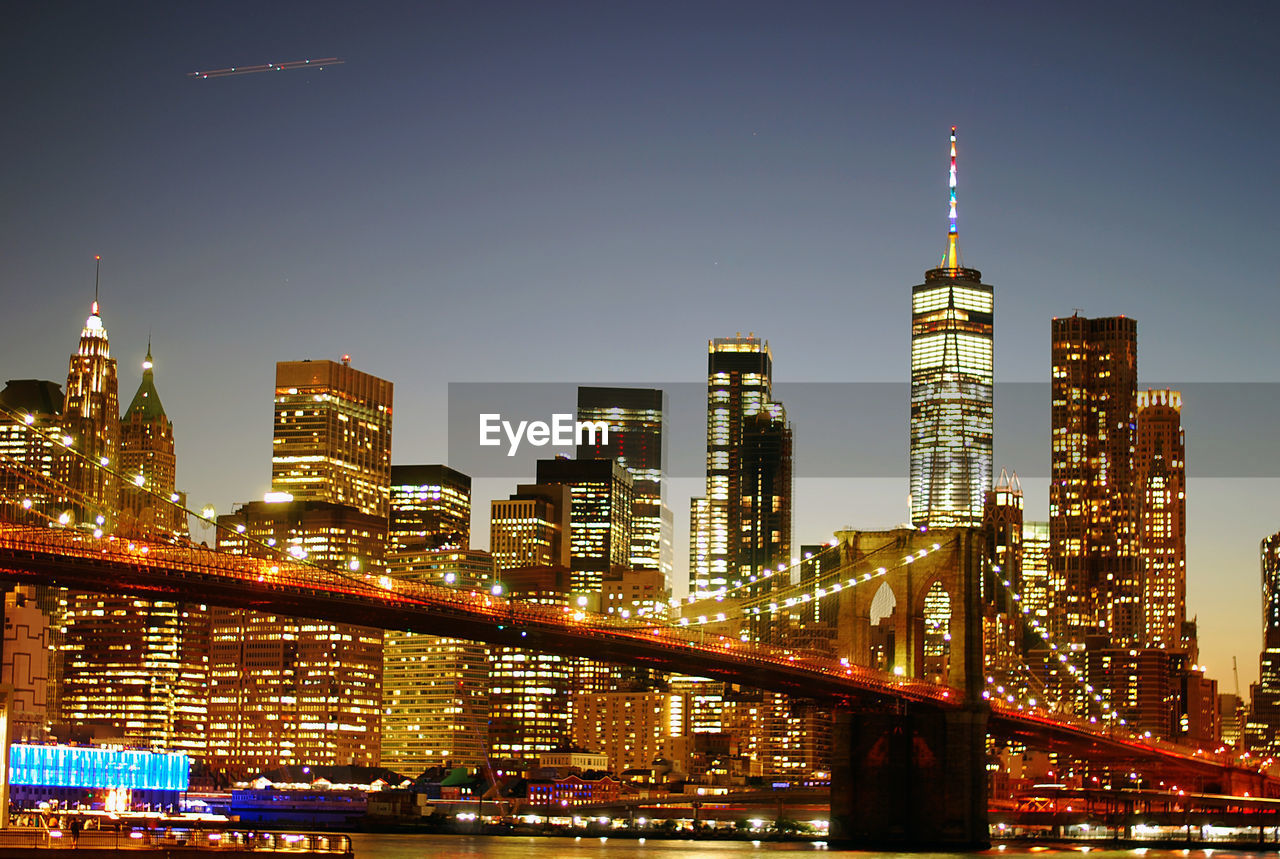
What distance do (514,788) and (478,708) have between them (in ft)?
197

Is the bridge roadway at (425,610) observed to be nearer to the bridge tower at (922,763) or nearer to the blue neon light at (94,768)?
the bridge tower at (922,763)

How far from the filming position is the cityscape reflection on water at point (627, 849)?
228 feet

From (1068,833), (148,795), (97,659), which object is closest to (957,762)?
(1068,833)

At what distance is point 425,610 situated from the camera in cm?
5884

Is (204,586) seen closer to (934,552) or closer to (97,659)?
(934,552)

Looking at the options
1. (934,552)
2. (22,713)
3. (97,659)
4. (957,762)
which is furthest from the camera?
(97,659)

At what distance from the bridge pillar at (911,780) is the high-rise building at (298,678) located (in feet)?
375

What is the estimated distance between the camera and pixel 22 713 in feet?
304

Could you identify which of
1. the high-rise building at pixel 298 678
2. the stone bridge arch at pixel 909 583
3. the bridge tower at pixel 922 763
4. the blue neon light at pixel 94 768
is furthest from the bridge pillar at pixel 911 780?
the high-rise building at pixel 298 678

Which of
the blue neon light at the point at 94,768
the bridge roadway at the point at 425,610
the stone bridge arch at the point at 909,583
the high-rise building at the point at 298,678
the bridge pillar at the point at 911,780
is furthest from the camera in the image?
the high-rise building at the point at 298,678

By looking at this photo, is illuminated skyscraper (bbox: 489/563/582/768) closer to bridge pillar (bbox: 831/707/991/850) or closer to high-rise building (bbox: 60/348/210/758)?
high-rise building (bbox: 60/348/210/758)

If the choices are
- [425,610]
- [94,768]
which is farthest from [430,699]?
[425,610]

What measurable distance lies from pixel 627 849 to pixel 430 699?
117 m

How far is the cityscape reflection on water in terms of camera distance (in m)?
69.5
